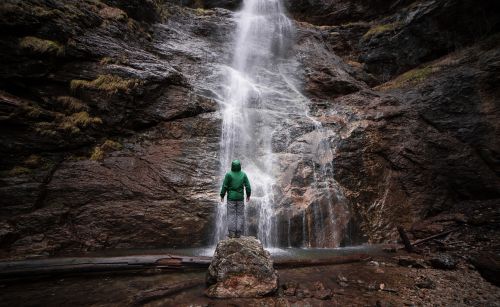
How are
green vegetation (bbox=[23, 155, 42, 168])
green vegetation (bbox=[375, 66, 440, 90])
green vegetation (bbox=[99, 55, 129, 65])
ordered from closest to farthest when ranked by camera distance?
green vegetation (bbox=[23, 155, 42, 168]) → green vegetation (bbox=[99, 55, 129, 65]) → green vegetation (bbox=[375, 66, 440, 90])

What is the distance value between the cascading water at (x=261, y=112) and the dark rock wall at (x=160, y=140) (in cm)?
48

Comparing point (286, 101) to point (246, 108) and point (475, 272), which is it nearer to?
point (246, 108)

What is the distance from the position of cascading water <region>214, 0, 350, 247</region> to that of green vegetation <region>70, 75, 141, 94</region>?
415 centimetres

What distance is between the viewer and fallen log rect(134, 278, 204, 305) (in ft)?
15.6

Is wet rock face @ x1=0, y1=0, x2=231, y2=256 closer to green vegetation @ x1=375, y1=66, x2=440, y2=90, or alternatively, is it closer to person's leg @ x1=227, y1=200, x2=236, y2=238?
person's leg @ x1=227, y1=200, x2=236, y2=238

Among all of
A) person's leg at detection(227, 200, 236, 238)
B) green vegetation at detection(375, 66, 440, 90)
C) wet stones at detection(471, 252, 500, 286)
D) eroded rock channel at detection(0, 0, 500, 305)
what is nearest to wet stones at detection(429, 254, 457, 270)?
eroded rock channel at detection(0, 0, 500, 305)

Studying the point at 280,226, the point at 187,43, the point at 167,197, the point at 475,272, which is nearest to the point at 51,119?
the point at 167,197

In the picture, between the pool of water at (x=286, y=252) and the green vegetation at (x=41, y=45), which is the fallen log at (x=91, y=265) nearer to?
the pool of water at (x=286, y=252)

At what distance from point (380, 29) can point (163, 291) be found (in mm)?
22089

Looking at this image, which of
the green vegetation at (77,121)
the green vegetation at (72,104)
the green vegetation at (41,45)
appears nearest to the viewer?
the green vegetation at (41,45)

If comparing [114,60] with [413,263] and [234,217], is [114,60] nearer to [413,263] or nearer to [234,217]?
[234,217]

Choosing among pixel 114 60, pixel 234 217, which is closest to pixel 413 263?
pixel 234 217

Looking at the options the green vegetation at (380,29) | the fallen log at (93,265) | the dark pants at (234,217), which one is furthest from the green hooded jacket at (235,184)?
the green vegetation at (380,29)

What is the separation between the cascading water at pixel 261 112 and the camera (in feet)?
33.1
